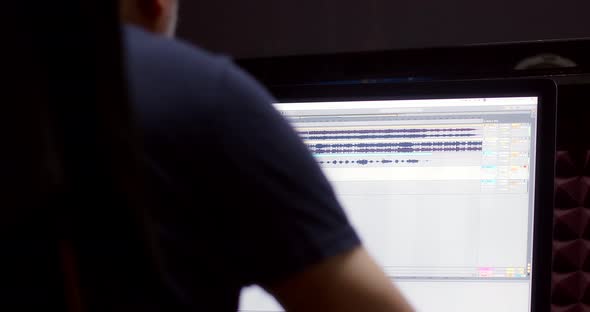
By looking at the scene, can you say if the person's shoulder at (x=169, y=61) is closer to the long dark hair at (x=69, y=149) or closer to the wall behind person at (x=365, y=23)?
the long dark hair at (x=69, y=149)

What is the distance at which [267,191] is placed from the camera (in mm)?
354

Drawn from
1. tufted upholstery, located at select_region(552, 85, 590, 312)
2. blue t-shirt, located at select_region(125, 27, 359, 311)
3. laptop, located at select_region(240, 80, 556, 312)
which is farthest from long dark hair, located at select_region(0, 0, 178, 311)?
tufted upholstery, located at select_region(552, 85, 590, 312)

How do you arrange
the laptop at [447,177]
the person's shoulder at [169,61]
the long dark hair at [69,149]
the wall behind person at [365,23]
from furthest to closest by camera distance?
the wall behind person at [365,23] < the laptop at [447,177] < the person's shoulder at [169,61] < the long dark hair at [69,149]

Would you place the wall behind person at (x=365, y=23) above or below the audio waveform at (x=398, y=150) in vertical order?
above

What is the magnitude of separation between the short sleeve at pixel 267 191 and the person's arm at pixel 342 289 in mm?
11

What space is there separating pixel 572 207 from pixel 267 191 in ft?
1.66

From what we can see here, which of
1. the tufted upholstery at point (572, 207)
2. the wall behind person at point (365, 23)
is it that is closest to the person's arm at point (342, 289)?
the tufted upholstery at point (572, 207)

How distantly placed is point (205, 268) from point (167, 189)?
0.20 ft

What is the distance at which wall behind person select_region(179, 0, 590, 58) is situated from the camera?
0.88 meters

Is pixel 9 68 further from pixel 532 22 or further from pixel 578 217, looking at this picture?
pixel 532 22

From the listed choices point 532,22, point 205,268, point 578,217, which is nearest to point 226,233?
point 205,268

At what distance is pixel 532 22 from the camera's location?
878 mm

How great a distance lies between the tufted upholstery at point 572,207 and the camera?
696 millimetres

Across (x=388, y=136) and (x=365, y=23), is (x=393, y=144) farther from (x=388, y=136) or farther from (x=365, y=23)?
(x=365, y=23)
